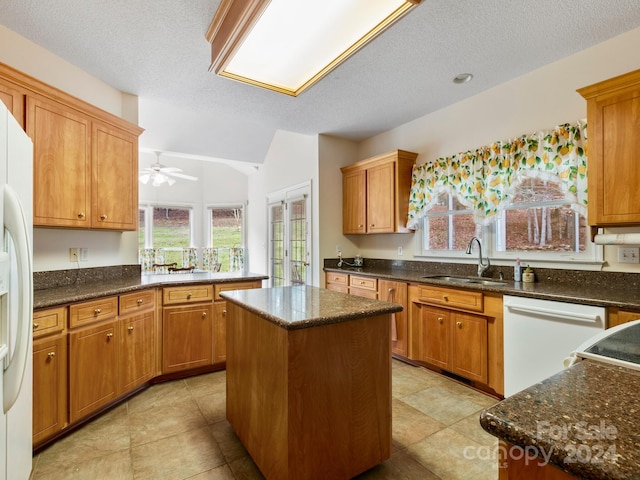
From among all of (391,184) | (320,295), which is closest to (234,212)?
(391,184)

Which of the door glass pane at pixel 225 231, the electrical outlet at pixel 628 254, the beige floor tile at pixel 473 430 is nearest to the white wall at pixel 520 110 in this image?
the electrical outlet at pixel 628 254

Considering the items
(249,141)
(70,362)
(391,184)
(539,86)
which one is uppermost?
(249,141)

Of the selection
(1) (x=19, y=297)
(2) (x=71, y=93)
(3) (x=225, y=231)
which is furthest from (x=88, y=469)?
(3) (x=225, y=231)

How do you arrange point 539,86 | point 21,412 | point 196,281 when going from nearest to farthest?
point 21,412, point 539,86, point 196,281

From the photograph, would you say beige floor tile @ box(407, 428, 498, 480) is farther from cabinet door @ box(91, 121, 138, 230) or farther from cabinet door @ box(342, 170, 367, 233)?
cabinet door @ box(91, 121, 138, 230)

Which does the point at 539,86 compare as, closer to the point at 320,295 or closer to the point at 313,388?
the point at 320,295

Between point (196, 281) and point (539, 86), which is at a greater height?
point (539, 86)

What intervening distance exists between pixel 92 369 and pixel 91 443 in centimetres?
44

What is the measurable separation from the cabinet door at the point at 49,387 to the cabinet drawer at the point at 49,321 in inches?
1.9

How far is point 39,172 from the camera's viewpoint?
2.15 metres

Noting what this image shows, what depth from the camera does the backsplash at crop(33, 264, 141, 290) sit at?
2.41 meters

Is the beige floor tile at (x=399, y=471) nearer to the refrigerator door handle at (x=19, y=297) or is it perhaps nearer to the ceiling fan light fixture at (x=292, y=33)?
the refrigerator door handle at (x=19, y=297)

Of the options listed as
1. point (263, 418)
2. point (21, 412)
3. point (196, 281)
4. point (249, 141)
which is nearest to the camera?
point (21, 412)

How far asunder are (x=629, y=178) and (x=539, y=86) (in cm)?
116
